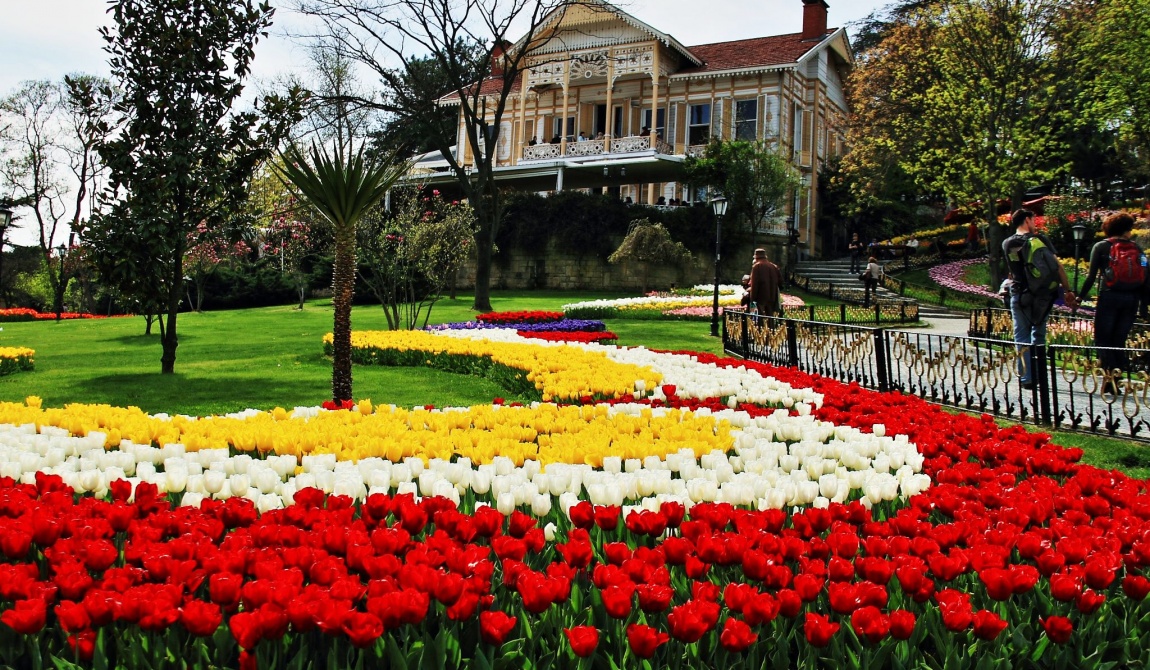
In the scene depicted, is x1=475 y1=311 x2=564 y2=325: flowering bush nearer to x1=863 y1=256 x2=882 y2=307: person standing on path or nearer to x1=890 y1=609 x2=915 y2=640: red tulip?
x1=863 y1=256 x2=882 y2=307: person standing on path

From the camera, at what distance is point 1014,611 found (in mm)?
2629

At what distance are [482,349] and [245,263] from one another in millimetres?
24651

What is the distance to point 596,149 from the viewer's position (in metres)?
36.0

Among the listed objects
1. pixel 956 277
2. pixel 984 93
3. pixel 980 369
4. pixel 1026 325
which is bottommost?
pixel 980 369

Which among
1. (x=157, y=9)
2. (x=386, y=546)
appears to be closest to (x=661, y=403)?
(x=386, y=546)

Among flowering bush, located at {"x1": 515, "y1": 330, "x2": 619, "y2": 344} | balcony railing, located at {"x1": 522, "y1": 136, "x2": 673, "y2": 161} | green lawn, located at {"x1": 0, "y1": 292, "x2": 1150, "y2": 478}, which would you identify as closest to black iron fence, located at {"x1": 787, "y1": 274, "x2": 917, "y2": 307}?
balcony railing, located at {"x1": 522, "y1": 136, "x2": 673, "y2": 161}

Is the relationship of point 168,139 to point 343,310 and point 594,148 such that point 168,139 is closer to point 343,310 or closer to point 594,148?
point 343,310

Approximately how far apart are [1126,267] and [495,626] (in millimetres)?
9828

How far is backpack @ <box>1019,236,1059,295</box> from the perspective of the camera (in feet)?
31.3

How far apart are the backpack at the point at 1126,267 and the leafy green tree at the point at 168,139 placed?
10.2 meters

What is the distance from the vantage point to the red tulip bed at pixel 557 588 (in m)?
2.17

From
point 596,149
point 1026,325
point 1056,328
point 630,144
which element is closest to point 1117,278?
point 1026,325

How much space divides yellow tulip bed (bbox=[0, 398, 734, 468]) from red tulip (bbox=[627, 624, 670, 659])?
8.12ft

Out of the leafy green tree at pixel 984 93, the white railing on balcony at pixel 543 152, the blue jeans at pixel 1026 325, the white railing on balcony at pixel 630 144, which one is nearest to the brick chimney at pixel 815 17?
the leafy green tree at pixel 984 93
